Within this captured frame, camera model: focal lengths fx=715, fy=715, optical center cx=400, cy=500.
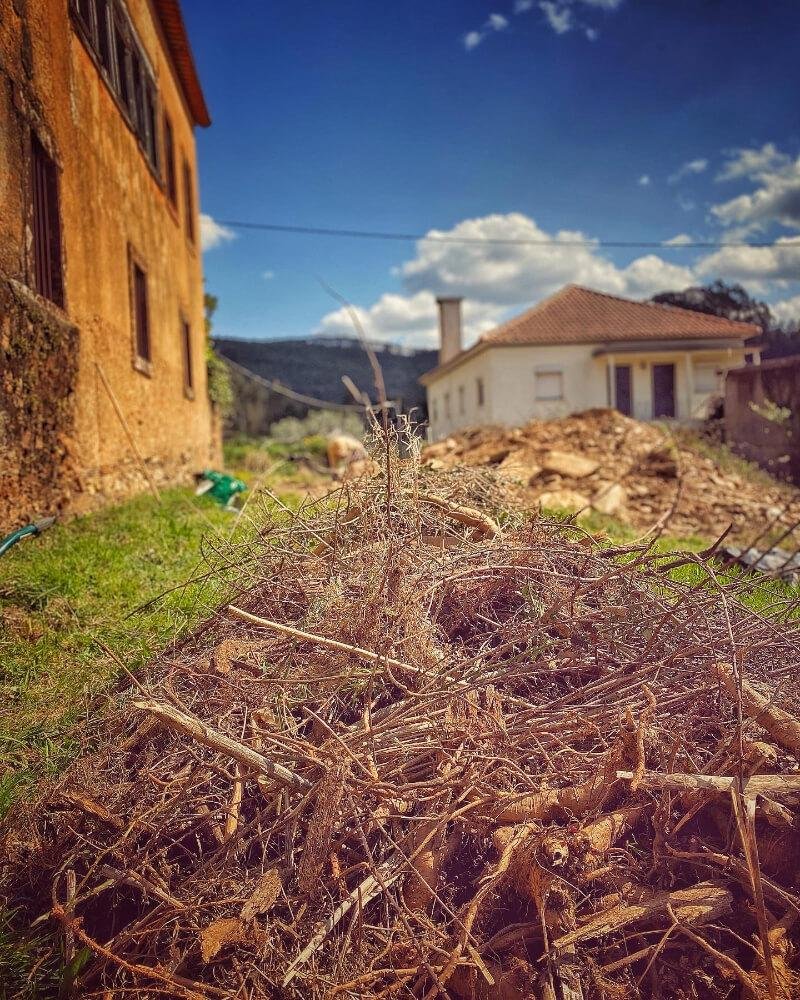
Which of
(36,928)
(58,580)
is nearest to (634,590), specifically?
(36,928)

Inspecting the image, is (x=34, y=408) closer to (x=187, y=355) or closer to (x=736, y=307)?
(x=187, y=355)

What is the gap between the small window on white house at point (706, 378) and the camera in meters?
24.8

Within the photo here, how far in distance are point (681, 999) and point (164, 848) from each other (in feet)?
4.62

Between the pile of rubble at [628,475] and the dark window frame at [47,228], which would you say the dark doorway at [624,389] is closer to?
the pile of rubble at [628,475]

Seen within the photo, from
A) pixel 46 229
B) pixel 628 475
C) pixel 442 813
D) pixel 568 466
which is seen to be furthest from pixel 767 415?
pixel 442 813

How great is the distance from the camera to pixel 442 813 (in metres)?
1.95

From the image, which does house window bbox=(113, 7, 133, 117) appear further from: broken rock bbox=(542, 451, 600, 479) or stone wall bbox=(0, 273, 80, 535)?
broken rock bbox=(542, 451, 600, 479)

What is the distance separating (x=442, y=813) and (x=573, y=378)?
76.7 feet

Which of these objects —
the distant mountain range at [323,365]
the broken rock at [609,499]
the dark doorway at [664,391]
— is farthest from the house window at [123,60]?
the dark doorway at [664,391]

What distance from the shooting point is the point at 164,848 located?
6.60ft

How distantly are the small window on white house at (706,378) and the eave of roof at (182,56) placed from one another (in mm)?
17838

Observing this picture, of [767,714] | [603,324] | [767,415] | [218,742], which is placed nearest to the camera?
[218,742]

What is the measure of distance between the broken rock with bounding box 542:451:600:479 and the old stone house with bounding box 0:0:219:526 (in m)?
5.22

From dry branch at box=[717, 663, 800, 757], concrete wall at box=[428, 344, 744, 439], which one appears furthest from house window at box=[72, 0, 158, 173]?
concrete wall at box=[428, 344, 744, 439]
